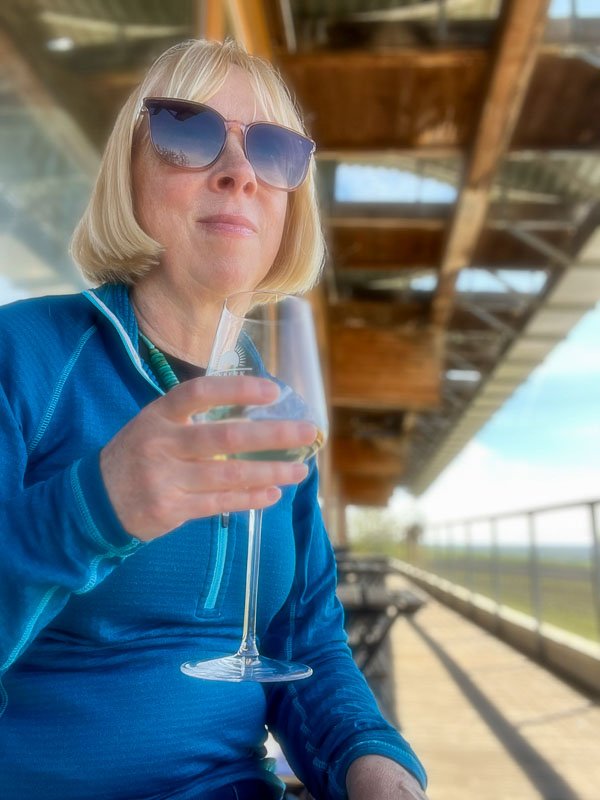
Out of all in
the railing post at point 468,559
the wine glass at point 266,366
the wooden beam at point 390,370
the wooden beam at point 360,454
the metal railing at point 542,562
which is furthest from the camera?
the wooden beam at point 360,454

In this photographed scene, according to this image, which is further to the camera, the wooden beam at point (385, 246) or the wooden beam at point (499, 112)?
the wooden beam at point (385, 246)

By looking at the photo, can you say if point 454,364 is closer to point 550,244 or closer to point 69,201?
point 550,244

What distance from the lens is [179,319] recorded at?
114 centimetres

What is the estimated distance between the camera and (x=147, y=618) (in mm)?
949

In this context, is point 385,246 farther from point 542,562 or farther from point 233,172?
point 233,172

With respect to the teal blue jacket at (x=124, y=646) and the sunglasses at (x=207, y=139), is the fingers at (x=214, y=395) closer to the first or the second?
the teal blue jacket at (x=124, y=646)

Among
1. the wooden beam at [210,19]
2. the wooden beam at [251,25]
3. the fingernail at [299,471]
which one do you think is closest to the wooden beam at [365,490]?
the wooden beam at [251,25]

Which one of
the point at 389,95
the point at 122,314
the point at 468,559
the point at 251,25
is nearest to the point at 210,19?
the point at 251,25

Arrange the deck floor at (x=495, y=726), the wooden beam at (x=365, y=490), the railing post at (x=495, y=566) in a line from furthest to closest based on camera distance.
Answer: the wooden beam at (x=365, y=490) < the railing post at (x=495, y=566) < the deck floor at (x=495, y=726)

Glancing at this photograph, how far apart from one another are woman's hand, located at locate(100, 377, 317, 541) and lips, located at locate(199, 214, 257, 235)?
0.51 metres

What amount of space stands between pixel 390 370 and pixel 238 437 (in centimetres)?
835

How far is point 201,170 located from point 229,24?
2.77 m

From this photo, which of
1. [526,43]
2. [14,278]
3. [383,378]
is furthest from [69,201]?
[383,378]

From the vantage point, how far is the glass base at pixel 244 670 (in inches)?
32.4
